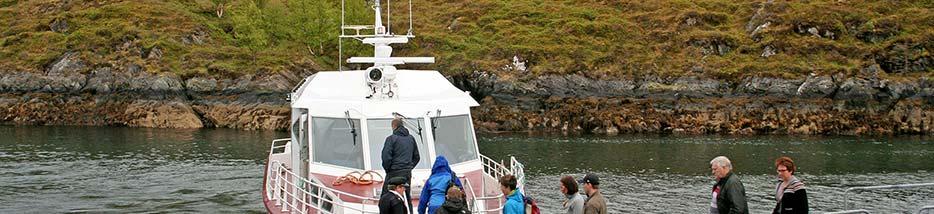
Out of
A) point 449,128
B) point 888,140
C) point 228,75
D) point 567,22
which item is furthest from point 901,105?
point 449,128

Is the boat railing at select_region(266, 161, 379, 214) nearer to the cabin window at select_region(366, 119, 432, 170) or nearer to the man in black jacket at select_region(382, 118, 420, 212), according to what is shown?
the man in black jacket at select_region(382, 118, 420, 212)

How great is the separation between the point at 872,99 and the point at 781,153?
2146cm

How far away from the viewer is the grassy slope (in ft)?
253

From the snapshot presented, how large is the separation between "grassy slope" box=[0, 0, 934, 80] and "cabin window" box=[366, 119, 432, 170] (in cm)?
5841

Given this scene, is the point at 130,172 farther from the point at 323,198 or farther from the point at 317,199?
the point at 323,198

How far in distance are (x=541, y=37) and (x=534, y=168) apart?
139 ft

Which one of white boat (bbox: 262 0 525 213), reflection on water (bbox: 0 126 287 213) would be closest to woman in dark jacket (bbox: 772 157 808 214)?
white boat (bbox: 262 0 525 213)

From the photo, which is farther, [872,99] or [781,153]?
[872,99]

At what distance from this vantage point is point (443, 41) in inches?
3406

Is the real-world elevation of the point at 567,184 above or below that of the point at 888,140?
above

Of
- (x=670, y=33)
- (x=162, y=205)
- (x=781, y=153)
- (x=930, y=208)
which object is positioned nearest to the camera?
(x=930, y=208)

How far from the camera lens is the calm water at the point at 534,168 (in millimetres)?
33812

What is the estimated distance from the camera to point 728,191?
40.8ft

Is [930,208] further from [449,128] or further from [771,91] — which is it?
[771,91]
